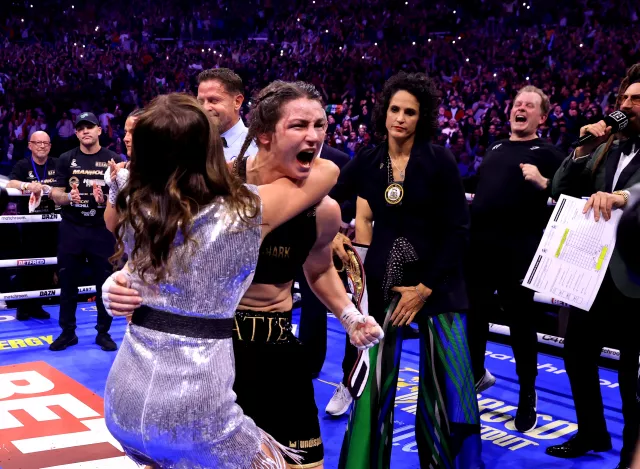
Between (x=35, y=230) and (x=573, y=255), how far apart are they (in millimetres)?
4518

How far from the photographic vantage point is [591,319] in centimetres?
302

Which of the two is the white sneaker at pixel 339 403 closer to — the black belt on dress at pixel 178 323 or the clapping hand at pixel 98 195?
the clapping hand at pixel 98 195

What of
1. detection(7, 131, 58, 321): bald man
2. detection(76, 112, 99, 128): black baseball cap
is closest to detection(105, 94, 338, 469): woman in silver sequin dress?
detection(76, 112, 99, 128): black baseball cap

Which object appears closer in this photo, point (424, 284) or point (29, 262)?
point (424, 284)

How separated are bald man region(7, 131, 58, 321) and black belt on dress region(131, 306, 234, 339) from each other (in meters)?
4.48

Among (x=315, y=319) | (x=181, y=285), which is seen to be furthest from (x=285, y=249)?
(x=315, y=319)

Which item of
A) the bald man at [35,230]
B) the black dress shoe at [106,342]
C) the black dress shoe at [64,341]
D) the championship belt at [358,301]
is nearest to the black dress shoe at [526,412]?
the championship belt at [358,301]

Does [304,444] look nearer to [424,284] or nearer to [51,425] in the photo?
[424,284]

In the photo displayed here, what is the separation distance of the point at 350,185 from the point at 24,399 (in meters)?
2.24

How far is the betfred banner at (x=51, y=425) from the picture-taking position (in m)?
3.04

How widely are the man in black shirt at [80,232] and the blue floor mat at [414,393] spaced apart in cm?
18

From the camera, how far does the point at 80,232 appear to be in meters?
4.93

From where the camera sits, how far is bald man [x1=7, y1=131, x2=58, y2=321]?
5.75 meters

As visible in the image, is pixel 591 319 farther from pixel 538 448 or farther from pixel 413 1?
pixel 413 1
